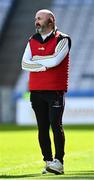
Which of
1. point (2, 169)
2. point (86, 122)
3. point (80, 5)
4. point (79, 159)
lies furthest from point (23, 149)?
point (80, 5)

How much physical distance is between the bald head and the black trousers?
66 cm

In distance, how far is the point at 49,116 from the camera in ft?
26.1

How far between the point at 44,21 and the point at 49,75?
0.57 m

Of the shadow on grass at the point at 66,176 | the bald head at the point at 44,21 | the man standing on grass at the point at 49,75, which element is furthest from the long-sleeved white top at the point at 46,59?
the shadow on grass at the point at 66,176

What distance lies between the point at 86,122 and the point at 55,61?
2060cm

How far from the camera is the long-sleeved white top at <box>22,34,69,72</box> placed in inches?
310

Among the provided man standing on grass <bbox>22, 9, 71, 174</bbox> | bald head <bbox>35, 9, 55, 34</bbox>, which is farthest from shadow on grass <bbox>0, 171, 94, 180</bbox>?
bald head <bbox>35, 9, 55, 34</bbox>

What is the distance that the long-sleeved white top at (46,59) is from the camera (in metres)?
7.87

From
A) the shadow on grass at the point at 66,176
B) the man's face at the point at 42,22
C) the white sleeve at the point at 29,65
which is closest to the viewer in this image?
the shadow on grass at the point at 66,176

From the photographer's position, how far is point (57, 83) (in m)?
7.88

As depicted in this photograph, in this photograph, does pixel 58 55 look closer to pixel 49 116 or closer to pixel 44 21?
pixel 44 21

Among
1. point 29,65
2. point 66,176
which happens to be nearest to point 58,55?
point 29,65

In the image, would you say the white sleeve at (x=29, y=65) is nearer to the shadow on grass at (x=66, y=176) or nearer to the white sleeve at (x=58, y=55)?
the white sleeve at (x=58, y=55)

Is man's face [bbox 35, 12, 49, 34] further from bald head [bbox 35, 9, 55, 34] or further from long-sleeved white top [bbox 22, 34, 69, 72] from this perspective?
long-sleeved white top [bbox 22, 34, 69, 72]
